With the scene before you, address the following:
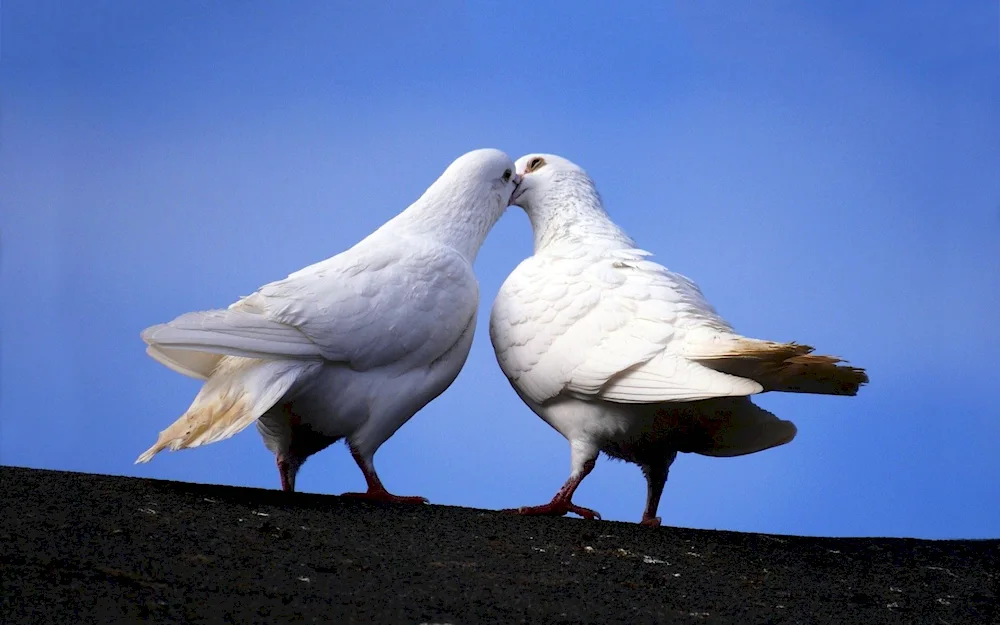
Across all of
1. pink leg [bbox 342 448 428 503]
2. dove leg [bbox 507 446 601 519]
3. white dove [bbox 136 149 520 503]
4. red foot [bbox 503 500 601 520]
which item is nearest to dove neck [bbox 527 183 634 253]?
white dove [bbox 136 149 520 503]

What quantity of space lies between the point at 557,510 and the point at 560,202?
7.93ft

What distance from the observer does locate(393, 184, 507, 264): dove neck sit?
7.14 m

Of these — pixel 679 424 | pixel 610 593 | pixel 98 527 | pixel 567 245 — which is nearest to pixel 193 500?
pixel 98 527

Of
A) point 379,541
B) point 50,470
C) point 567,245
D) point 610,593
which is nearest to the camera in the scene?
point 610,593

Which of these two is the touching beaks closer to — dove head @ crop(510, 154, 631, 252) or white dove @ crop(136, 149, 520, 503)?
dove head @ crop(510, 154, 631, 252)

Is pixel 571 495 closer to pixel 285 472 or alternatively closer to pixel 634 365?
pixel 634 365

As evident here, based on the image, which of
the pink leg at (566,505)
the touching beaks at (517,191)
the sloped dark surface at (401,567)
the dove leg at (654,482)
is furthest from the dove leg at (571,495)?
the touching beaks at (517,191)

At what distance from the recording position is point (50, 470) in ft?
19.0

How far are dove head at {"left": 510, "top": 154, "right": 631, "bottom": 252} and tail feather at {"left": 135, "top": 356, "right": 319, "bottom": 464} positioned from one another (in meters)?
2.29

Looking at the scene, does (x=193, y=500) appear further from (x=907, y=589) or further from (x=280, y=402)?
(x=907, y=589)

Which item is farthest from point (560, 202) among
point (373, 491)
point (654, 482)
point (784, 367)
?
point (784, 367)

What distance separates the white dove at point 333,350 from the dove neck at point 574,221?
2.91 ft

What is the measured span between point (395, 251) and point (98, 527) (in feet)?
8.20

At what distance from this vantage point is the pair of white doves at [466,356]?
5.62 metres
